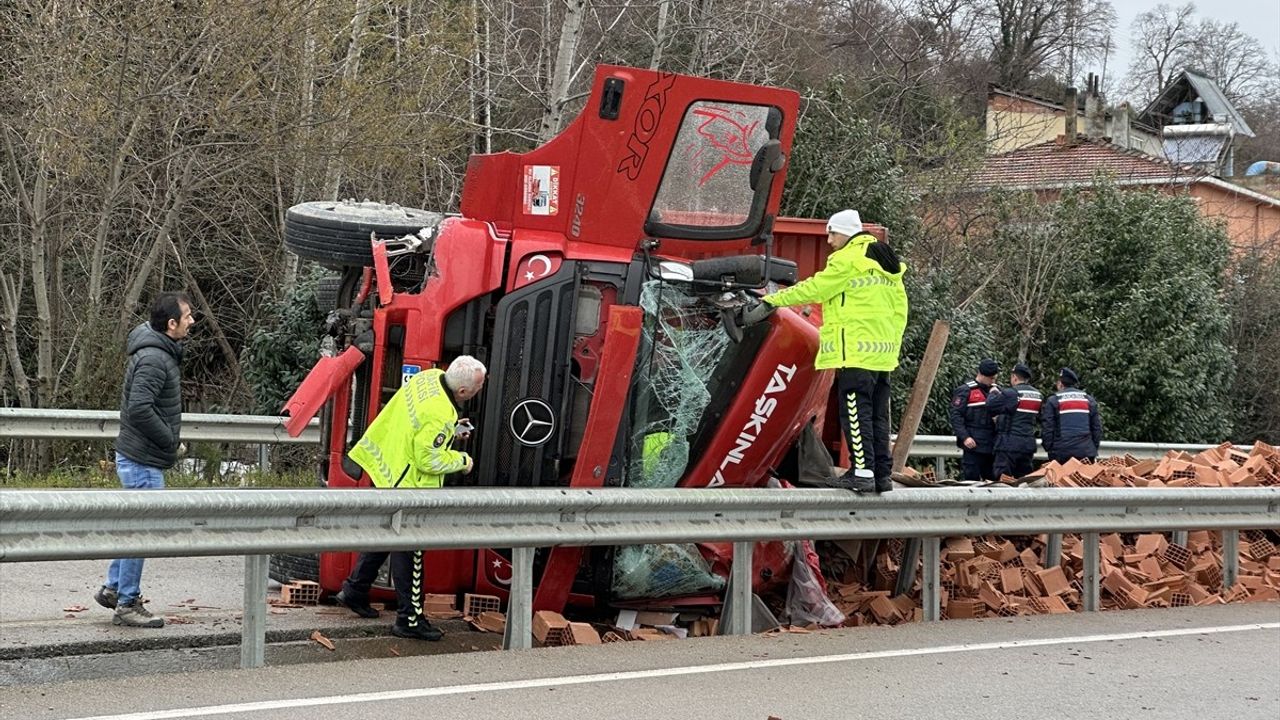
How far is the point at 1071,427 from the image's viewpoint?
13047 mm

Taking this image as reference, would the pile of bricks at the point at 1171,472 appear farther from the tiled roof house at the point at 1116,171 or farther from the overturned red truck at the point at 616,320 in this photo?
the tiled roof house at the point at 1116,171

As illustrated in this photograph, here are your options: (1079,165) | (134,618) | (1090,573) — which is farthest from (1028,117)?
(134,618)

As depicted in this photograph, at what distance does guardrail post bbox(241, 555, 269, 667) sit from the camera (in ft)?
21.0

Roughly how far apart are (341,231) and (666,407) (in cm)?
212

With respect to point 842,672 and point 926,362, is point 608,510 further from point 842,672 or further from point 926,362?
point 926,362

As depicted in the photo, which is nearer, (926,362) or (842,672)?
(842,672)

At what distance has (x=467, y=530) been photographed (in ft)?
22.7

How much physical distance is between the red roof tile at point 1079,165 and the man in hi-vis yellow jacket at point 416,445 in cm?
2337

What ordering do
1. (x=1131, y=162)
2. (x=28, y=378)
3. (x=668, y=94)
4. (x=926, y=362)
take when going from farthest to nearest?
(x=1131, y=162) → (x=28, y=378) → (x=926, y=362) → (x=668, y=94)

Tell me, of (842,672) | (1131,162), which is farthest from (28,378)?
(1131,162)

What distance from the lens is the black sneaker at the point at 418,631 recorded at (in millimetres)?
7594

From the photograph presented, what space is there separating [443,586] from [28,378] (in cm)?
1090

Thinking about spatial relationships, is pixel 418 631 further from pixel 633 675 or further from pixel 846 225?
pixel 846 225

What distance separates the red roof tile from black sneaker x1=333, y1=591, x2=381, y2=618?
76.0ft
